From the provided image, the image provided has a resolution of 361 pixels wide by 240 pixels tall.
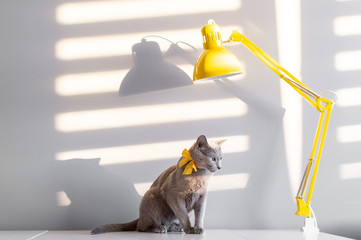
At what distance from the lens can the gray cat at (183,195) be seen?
1.50 metres

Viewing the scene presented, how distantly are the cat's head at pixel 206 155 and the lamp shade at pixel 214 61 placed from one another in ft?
0.80

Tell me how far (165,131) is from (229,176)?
1.11 feet

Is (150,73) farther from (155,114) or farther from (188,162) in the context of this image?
(188,162)

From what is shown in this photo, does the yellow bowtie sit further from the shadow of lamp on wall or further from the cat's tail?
the shadow of lamp on wall

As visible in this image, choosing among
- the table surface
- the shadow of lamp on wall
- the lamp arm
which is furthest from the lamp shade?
the table surface

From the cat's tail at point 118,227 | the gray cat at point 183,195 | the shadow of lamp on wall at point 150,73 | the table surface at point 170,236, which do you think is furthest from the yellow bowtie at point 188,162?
the shadow of lamp on wall at point 150,73

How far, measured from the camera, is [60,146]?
1.83 meters

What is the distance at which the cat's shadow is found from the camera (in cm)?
180

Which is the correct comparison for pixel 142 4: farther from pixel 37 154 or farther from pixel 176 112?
pixel 37 154

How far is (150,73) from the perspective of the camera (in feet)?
6.13

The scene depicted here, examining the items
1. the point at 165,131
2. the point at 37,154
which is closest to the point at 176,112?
the point at 165,131

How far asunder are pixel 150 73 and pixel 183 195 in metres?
0.61

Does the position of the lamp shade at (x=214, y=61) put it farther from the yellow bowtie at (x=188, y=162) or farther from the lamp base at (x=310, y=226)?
the lamp base at (x=310, y=226)

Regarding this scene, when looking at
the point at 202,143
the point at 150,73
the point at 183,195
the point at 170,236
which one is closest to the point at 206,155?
the point at 202,143
